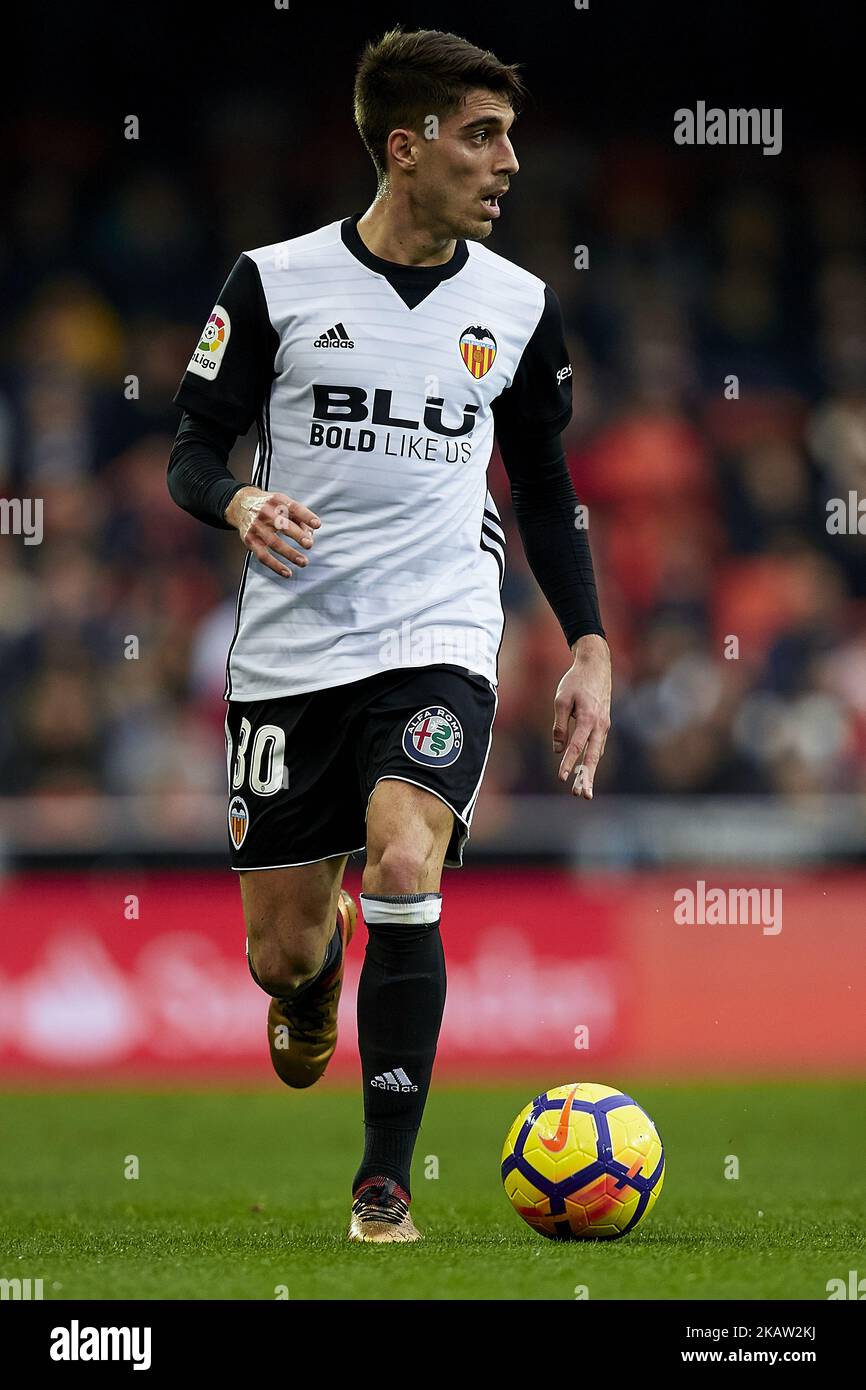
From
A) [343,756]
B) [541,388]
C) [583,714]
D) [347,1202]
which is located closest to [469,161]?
[541,388]

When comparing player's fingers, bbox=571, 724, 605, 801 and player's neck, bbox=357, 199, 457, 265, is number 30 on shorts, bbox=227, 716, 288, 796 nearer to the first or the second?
player's fingers, bbox=571, 724, 605, 801

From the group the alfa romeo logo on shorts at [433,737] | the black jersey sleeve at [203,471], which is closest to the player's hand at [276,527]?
the black jersey sleeve at [203,471]

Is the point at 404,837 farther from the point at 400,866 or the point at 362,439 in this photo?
the point at 362,439

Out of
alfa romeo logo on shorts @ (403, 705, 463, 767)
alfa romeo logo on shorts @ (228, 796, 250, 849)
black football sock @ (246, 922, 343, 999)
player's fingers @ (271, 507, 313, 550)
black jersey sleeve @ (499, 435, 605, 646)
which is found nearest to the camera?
player's fingers @ (271, 507, 313, 550)

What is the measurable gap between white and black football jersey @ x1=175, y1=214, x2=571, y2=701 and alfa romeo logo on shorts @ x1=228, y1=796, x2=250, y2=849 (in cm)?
30

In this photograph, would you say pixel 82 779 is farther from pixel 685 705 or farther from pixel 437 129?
pixel 437 129

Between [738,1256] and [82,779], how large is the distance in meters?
8.32

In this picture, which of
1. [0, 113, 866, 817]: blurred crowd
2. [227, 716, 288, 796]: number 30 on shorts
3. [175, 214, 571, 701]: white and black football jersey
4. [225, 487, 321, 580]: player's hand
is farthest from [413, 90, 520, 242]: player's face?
[0, 113, 866, 817]: blurred crowd

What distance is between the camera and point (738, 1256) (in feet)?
15.2

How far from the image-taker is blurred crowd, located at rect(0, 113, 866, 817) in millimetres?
12703

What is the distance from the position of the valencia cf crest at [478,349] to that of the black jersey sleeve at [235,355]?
0.48 metres

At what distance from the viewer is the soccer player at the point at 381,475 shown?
5.21 metres

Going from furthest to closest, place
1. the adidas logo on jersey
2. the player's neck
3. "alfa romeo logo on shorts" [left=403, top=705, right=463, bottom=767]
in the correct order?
1. the player's neck
2. the adidas logo on jersey
3. "alfa romeo logo on shorts" [left=403, top=705, right=463, bottom=767]

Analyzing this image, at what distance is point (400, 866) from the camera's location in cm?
487
